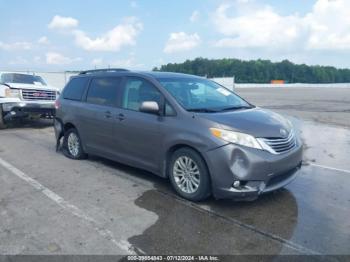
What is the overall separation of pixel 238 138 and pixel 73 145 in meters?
4.07

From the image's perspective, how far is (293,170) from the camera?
483 centimetres

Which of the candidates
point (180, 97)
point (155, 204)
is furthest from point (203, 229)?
point (180, 97)

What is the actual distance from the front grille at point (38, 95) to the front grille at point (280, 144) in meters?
9.21

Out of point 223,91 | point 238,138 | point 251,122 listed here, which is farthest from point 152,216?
point 223,91

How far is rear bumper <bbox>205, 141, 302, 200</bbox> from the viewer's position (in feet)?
13.9

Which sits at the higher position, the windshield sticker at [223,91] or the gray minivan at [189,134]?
the windshield sticker at [223,91]

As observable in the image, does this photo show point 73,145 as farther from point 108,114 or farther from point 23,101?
point 23,101

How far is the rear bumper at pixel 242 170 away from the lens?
13.9ft

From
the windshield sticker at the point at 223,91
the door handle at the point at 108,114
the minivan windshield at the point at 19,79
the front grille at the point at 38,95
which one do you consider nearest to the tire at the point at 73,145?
the door handle at the point at 108,114

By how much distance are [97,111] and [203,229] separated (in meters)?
3.24

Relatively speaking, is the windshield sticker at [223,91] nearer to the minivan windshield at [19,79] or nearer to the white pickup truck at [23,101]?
the white pickup truck at [23,101]

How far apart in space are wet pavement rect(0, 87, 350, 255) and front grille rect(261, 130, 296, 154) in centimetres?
75

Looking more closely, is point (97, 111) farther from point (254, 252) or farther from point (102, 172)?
point (254, 252)

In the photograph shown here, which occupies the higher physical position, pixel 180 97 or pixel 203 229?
pixel 180 97
